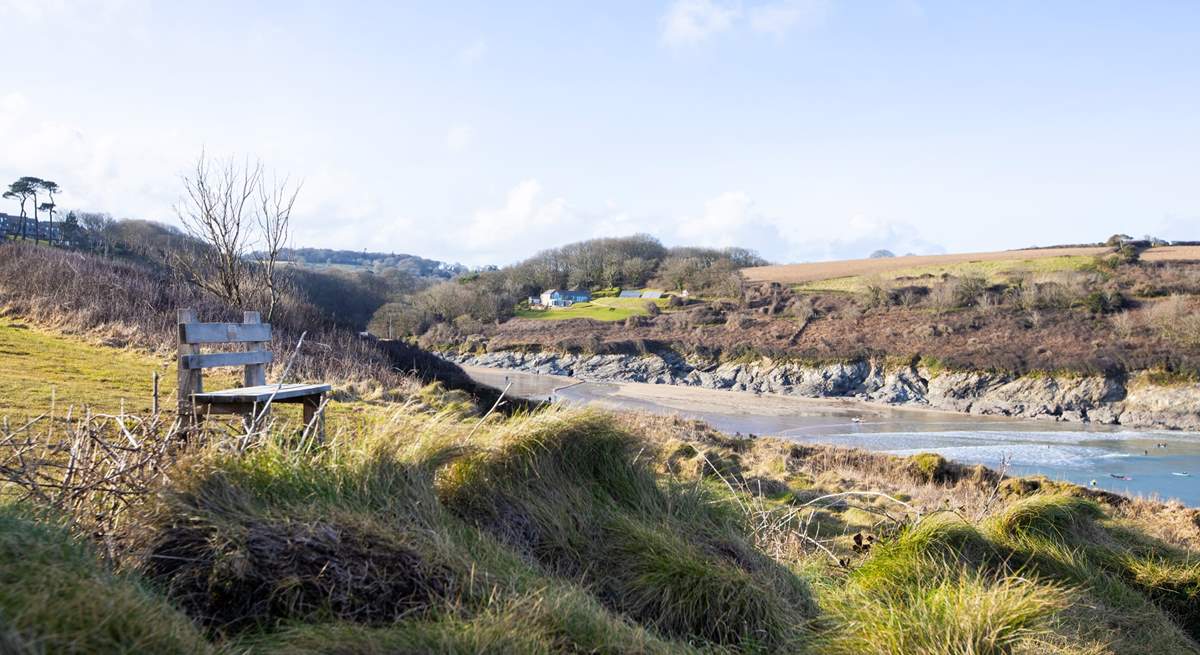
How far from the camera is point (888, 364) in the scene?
46.7 m

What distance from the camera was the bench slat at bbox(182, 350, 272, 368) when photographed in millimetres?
6082

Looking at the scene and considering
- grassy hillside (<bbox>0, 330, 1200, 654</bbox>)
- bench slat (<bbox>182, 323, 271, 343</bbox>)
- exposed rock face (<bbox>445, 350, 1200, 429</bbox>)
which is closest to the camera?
grassy hillside (<bbox>0, 330, 1200, 654</bbox>)

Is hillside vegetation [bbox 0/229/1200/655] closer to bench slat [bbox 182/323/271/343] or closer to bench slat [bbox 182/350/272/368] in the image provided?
bench slat [bbox 182/350/272/368]

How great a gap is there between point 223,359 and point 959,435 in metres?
30.5

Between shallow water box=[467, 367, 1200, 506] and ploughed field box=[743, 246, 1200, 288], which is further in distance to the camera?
ploughed field box=[743, 246, 1200, 288]

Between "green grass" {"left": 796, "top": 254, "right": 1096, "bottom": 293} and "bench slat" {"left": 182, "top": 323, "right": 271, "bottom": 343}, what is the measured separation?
5948cm

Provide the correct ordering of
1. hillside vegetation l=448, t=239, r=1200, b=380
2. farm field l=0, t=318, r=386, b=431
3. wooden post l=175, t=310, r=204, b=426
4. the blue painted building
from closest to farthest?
wooden post l=175, t=310, r=204, b=426
farm field l=0, t=318, r=386, b=431
hillside vegetation l=448, t=239, r=1200, b=380
the blue painted building

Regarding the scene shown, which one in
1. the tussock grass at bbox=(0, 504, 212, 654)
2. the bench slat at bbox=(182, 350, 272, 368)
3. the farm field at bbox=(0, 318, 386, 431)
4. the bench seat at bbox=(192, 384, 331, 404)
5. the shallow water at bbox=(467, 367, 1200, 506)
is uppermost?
the bench slat at bbox=(182, 350, 272, 368)

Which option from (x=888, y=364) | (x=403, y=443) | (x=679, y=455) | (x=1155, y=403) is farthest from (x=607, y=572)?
(x=888, y=364)

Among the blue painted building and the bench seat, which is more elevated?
the blue painted building

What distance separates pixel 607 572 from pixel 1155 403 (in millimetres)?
40498

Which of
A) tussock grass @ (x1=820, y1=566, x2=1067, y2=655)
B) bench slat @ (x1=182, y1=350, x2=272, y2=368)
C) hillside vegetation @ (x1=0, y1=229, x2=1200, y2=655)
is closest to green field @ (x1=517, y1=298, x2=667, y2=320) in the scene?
bench slat @ (x1=182, y1=350, x2=272, y2=368)

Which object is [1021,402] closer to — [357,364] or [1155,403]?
[1155,403]

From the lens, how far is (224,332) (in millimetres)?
6809
